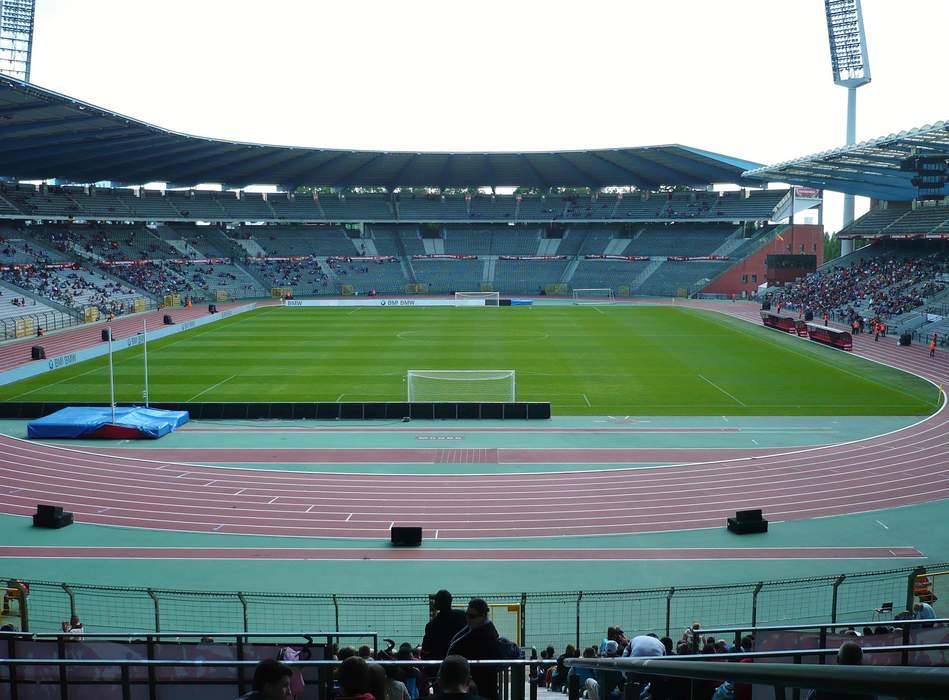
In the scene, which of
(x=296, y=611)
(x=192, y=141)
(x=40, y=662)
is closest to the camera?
(x=40, y=662)

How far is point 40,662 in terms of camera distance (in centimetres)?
512

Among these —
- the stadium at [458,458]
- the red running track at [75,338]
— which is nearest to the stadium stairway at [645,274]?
the stadium at [458,458]

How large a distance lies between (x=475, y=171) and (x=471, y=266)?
34.5ft

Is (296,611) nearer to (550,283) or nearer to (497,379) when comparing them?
(497,379)

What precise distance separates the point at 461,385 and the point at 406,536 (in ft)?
53.4

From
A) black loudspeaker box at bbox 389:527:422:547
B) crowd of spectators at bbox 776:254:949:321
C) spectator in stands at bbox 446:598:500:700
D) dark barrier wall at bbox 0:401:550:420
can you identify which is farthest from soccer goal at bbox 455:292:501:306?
spectator in stands at bbox 446:598:500:700

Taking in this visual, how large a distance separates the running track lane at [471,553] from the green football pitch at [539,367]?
12.4 metres

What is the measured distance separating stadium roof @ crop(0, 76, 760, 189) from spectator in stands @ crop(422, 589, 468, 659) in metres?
44.4

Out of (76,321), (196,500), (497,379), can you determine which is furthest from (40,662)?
(76,321)

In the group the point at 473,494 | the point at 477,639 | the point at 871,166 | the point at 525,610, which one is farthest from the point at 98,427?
the point at 871,166

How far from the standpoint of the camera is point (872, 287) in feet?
191

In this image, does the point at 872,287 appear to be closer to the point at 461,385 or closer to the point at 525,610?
the point at 461,385

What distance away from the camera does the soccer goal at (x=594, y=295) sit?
78438mm

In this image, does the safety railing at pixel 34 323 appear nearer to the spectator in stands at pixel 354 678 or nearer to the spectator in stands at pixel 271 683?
the spectator in stands at pixel 271 683
